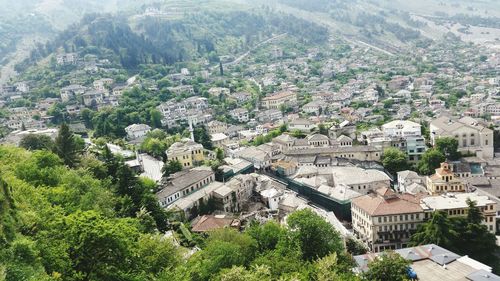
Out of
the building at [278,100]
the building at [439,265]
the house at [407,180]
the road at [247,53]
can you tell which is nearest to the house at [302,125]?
the building at [278,100]

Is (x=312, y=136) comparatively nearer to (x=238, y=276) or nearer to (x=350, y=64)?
(x=238, y=276)

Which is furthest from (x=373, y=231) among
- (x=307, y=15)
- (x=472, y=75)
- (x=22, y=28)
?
(x=307, y=15)

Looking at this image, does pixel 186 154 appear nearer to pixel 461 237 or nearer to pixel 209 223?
pixel 209 223

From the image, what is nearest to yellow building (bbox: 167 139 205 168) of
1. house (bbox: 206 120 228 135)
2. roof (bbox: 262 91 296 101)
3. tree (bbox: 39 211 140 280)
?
house (bbox: 206 120 228 135)

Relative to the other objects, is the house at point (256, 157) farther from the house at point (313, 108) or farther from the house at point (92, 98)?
the house at point (92, 98)

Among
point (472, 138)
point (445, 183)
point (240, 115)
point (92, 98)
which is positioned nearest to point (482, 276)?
point (445, 183)
